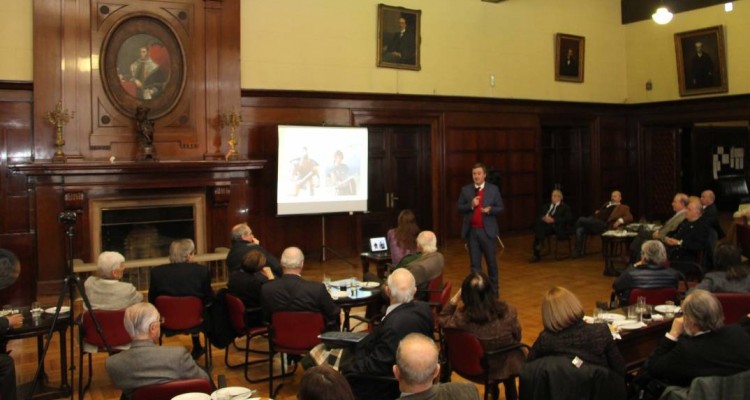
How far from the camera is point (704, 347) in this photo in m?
3.51

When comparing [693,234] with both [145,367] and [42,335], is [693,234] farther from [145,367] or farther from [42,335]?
[42,335]

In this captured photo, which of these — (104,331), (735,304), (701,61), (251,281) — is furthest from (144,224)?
(701,61)

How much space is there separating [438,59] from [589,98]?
13.8 feet

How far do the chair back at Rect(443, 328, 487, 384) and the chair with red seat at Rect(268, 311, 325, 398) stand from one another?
1.01m

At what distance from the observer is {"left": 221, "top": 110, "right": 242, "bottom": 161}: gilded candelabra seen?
32.5 ft

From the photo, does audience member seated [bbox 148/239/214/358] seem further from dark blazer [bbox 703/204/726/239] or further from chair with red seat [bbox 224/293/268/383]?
dark blazer [bbox 703/204/726/239]

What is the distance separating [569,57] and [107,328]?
11810 mm

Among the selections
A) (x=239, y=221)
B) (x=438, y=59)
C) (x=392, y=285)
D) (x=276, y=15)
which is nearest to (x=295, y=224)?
(x=239, y=221)

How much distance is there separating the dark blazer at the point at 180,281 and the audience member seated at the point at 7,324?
1.04m

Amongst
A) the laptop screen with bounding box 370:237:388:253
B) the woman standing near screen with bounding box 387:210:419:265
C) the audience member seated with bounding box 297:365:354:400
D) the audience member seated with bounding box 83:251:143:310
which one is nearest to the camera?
the audience member seated with bounding box 297:365:354:400

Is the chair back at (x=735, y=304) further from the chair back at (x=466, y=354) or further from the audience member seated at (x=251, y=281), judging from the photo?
the audience member seated at (x=251, y=281)

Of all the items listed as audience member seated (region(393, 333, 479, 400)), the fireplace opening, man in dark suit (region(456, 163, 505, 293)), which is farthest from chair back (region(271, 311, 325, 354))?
the fireplace opening

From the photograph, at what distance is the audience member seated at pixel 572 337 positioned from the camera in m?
3.57

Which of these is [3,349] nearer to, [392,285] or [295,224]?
[392,285]
